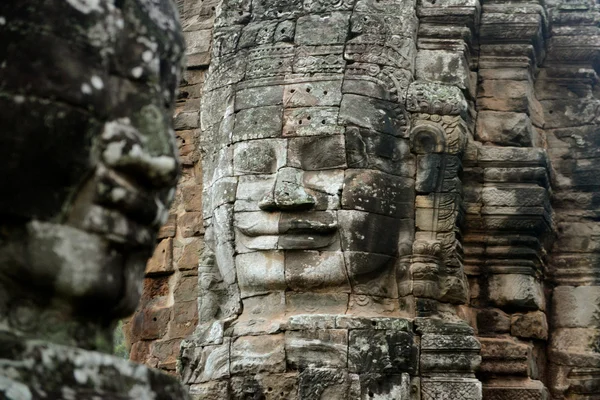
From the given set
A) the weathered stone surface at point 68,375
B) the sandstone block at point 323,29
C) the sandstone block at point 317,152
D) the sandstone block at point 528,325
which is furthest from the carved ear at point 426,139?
the weathered stone surface at point 68,375

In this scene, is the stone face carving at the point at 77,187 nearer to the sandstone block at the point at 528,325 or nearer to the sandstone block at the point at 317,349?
the sandstone block at the point at 317,349

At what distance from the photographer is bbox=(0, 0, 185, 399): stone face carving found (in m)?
3.58

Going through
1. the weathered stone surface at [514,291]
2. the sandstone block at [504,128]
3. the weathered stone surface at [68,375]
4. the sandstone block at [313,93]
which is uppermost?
the sandstone block at [504,128]

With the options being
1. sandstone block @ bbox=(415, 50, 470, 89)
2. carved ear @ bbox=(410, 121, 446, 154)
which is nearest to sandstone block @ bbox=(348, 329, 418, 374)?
carved ear @ bbox=(410, 121, 446, 154)

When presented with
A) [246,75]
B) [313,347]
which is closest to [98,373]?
[313,347]

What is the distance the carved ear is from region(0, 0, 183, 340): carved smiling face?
22.8ft

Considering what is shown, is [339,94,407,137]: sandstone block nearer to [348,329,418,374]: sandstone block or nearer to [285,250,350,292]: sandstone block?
[285,250,350,292]: sandstone block

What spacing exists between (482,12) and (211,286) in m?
3.36

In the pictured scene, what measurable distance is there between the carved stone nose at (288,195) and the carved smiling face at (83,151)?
6.27 m

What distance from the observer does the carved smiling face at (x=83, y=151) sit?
11.8ft

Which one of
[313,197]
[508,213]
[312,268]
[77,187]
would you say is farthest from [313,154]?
[77,187]

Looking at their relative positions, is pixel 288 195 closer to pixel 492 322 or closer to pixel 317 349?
pixel 317 349

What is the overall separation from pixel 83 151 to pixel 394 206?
23.0 feet

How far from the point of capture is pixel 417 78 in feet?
36.3
